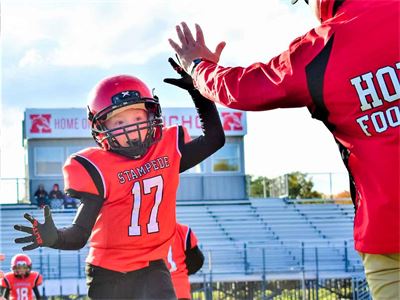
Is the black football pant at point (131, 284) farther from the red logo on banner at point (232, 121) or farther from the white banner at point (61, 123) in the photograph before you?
the red logo on banner at point (232, 121)

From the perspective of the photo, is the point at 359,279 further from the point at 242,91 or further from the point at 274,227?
the point at 242,91

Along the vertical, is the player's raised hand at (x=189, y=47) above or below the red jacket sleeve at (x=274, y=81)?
above

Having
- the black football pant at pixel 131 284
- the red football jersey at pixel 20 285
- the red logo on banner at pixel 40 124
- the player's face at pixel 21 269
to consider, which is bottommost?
the red football jersey at pixel 20 285

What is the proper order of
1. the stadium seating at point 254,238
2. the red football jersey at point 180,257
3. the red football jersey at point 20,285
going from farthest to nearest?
the stadium seating at point 254,238, the red football jersey at point 20,285, the red football jersey at point 180,257

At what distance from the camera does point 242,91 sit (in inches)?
121

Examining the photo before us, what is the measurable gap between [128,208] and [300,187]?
2426cm

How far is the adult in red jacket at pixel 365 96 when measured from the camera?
9.42 ft

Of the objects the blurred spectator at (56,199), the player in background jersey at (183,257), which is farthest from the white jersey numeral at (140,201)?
the blurred spectator at (56,199)

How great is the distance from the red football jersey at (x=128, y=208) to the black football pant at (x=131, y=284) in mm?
38

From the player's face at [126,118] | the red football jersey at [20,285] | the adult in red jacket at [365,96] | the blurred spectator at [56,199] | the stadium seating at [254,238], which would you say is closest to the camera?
the adult in red jacket at [365,96]

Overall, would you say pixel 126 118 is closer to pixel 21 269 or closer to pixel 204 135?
pixel 204 135

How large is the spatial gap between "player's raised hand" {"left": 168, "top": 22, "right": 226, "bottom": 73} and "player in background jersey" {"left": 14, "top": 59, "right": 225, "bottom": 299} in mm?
689

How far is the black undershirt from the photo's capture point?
4.22 m

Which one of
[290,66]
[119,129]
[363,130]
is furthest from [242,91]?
[119,129]
